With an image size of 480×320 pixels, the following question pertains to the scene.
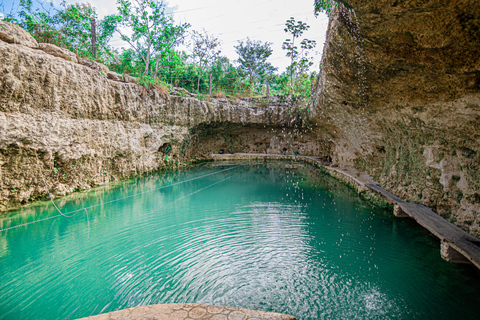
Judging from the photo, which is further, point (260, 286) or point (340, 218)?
point (340, 218)

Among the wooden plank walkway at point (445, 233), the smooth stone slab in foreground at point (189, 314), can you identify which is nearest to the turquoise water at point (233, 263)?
the wooden plank walkway at point (445, 233)

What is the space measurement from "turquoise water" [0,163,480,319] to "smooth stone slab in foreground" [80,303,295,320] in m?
0.67

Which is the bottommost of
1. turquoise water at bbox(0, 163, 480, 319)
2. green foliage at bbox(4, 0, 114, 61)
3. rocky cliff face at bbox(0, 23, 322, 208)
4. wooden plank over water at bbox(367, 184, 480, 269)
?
turquoise water at bbox(0, 163, 480, 319)

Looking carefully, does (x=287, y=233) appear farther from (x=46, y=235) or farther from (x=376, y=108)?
(x=46, y=235)

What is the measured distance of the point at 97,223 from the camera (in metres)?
6.18

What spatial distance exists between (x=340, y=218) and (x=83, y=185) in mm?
9549

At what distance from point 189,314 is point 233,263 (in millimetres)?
1751

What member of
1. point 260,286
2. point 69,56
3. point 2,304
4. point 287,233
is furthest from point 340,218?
point 69,56

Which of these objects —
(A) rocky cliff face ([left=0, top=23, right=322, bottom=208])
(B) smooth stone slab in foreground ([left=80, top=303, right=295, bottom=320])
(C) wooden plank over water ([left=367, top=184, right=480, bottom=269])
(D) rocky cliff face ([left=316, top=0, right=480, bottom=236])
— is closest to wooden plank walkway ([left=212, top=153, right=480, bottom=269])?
(C) wooden plank over water ([left=367, top=184, right=480, bottom=269])

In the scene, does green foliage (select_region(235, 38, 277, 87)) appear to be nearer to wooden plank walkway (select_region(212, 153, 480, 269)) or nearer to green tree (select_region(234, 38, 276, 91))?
green tree (select_region(234, 38, 276, 91))

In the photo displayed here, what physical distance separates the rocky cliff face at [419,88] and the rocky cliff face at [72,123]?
911 cm

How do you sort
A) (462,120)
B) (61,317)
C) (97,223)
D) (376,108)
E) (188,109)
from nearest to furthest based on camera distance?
(61,317) → (462,120) → (97,223) → (376,108) → (188,109)

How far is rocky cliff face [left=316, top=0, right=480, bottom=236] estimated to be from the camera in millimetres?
2982

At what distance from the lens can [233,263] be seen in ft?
13.9
